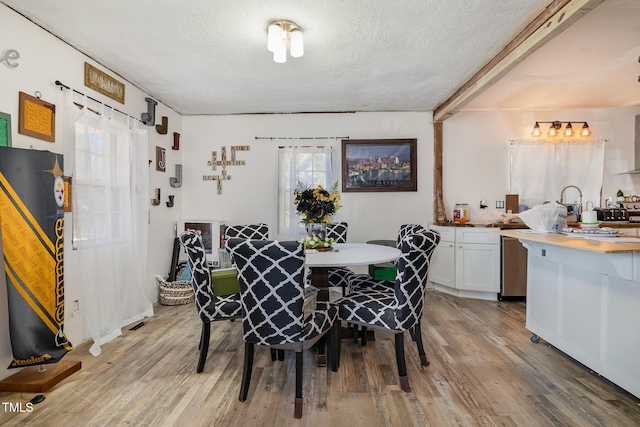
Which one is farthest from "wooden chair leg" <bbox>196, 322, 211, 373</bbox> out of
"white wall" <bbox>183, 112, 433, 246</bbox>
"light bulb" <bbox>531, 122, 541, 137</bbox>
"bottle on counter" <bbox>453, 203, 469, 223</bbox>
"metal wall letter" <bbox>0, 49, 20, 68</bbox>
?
"light bulb" <bbox>531, 122, 541, 137</bbox>

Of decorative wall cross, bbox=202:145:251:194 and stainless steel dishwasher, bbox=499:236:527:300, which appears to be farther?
decorative wall cross, bbox=202:145:251:194

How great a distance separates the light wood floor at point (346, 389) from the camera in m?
1.87

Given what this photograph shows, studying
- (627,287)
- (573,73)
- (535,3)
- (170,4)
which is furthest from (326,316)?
(573,73)

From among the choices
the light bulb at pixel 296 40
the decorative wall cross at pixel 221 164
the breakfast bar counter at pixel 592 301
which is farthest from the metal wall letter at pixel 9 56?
the breakfast bar counter at pixel 592 301

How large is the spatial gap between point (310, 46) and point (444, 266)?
321 centimetres

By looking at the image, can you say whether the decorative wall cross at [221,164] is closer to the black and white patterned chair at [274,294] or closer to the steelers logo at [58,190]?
the steelers logo at [58,190]

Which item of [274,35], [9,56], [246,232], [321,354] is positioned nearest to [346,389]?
[321,354]

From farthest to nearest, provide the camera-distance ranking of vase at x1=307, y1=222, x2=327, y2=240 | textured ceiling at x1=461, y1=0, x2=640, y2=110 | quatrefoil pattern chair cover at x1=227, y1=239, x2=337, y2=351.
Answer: vase at x1=307, y1=222, x2=327, y2=240, textured ceiling at x1=461, y1=0, x2=640, y2=110, quatrefoil pattern chair cover at x1=227, y1=239, x2=337, y2=351

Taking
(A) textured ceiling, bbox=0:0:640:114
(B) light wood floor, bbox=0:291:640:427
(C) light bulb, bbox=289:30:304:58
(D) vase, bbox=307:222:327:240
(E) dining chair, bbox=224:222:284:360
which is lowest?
(B) light wood floor, bbox=0:291:640:427

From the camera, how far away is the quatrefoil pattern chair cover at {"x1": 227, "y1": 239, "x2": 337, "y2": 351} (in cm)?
184

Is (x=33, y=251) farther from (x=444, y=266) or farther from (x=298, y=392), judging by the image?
(x=444, y=266)

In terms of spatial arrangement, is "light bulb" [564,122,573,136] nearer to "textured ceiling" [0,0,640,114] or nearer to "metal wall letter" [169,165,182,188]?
"textured ceiling" [0,0,640,114]

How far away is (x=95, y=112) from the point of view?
3062mm

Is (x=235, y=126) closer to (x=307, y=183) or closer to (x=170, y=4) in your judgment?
(x=307, y=183)
